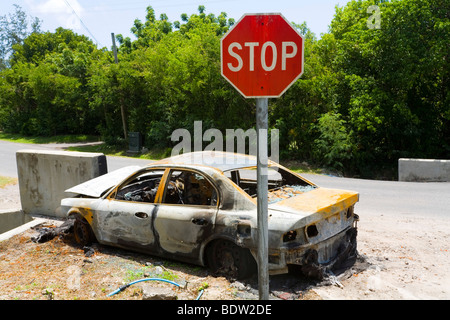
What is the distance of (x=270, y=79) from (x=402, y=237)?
4683 millimetres

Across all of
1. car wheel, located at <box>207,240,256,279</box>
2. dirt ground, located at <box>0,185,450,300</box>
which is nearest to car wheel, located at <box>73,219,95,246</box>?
dirt ground, located at <box>0,185,450,300</box>

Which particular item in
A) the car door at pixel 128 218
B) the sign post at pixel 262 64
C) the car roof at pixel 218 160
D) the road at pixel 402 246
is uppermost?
the sign post at pixel 262 64

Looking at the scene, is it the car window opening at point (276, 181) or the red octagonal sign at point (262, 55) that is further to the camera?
the car window opening at point (276, 181)

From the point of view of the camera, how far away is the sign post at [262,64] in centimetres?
340

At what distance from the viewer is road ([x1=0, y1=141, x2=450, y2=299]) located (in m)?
4.79

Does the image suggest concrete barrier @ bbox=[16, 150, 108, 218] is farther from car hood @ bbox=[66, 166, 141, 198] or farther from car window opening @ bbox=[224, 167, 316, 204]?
car window opening @ bbox=[224, 167, 316, 204]

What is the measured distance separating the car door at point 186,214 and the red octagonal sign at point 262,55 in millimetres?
2051

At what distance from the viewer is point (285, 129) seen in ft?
64.4

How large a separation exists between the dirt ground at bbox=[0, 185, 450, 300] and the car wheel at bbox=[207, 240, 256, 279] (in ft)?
0.39

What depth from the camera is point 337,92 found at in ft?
62.2

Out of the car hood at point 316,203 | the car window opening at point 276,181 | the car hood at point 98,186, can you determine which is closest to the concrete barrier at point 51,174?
the car hood at point 98,186

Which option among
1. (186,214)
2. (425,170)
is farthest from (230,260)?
(425,170)

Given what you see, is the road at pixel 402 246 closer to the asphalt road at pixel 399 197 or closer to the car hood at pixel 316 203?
the asphalt road at pixel 399 197

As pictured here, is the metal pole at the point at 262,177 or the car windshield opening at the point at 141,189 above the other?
the metal pole at the point at 262,177
